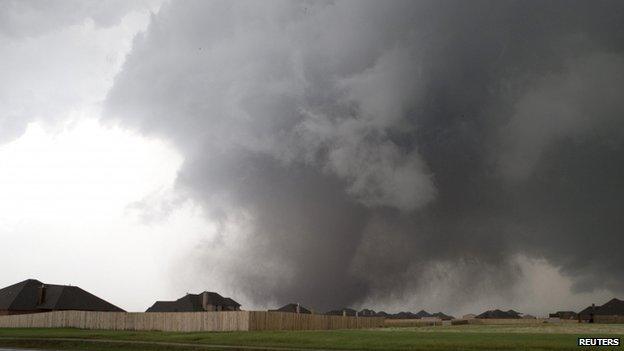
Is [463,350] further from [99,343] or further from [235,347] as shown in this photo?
[99,343]

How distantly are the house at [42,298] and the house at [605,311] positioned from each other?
111 metres

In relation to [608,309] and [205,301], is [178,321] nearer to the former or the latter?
[205,301]

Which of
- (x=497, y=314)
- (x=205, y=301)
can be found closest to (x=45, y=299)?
(x=205, y=301)

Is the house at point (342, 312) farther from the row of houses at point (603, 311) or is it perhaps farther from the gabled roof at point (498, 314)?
the row of houses at point (603, 311)

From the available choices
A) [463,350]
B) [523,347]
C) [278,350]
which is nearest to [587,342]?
[523,347]

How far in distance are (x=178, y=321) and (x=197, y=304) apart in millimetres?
53813

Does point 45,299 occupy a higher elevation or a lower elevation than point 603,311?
higher

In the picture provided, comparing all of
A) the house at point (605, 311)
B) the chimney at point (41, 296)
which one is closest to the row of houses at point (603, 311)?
the house at point (605, 311)

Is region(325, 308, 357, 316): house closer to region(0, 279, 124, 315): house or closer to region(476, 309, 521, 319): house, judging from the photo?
region(476, 309, 521, 319): house

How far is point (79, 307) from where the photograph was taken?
87.0m

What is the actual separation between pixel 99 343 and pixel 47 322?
34517 millimetres

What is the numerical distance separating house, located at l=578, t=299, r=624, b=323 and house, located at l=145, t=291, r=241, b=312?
84.7 meters

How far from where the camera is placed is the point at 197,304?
10900cm

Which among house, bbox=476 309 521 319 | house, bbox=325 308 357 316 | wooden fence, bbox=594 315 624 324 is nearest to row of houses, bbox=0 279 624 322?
house, bbox=325 308 357 316
